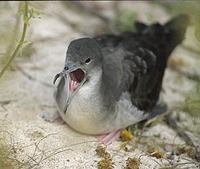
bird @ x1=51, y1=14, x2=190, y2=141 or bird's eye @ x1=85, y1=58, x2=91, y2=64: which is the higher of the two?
Answer: bird's eye @ x1=85, y1=58, x2=91, y2=64

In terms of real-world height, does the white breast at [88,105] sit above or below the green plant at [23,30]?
below

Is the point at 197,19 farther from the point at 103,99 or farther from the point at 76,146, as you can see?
the point at 76,146

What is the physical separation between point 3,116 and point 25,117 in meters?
0.20

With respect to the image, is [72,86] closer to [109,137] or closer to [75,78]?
[75,78]

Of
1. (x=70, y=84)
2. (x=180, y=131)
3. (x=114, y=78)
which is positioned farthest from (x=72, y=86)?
(x=180, y=131)

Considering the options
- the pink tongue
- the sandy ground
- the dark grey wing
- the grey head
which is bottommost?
the sandy ground

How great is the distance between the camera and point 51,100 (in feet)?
17.4

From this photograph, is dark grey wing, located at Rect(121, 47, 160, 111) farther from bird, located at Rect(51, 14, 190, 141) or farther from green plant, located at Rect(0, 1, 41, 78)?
green plant, located at Rect(0, 1, 41, 78)

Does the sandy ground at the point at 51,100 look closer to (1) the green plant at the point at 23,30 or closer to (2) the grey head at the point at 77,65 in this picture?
(1) the green plant at the point at 23,30

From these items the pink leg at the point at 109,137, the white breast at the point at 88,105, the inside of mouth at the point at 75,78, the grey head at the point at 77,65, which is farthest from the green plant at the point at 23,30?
the pink leg at the point at 109,137

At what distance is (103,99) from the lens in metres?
4.54

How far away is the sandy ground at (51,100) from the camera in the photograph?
170 inches

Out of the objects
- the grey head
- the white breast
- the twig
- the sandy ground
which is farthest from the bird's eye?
the twig

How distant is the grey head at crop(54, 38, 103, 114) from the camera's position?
4.29 meters
